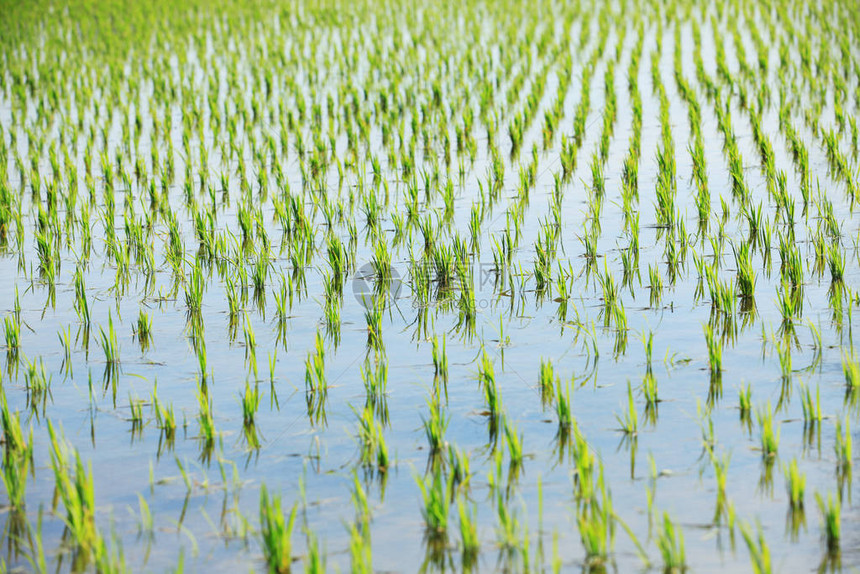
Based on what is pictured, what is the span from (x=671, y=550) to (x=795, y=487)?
14.2 inches

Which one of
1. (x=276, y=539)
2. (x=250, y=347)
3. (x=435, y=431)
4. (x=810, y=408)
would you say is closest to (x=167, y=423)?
(x=250, y=347)

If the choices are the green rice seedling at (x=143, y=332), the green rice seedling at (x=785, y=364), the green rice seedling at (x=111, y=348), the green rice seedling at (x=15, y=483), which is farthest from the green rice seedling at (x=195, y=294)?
the green rice seedling at (x=785, y=364)

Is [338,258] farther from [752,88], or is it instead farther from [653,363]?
[752,88]

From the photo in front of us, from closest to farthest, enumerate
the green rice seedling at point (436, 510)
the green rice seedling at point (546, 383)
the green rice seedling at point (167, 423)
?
the green rice seedling at point (436, 510) → the green rice seedling at point (167, 423) → the green rice seedling at point (546, 383)

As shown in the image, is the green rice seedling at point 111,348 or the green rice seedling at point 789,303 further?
the green rice seedling at point 789,303

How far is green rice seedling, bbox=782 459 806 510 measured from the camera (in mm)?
2346

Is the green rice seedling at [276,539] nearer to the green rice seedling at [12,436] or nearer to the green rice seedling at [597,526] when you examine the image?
the green rice seedling at [597,526]

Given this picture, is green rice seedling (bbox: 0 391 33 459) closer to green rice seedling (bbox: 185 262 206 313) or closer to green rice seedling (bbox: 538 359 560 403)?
green rice seedling (bbox: 185 262 206 313)

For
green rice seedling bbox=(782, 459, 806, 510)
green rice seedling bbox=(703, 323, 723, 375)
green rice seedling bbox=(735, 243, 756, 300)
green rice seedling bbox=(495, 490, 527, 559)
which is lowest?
green rice seedling bbox=(495, 490, 527, 559)

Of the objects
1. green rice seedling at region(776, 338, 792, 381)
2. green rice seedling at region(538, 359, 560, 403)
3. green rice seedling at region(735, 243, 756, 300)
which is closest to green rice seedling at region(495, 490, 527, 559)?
green rice seedling at region(538, 359, 560, 403)

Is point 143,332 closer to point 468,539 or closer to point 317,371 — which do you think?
point 317,371

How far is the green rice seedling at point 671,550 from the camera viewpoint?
2.10m

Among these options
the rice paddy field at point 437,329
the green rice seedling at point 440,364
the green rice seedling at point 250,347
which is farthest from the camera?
the green rice seedling at point 250,347

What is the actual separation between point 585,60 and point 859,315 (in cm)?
649
